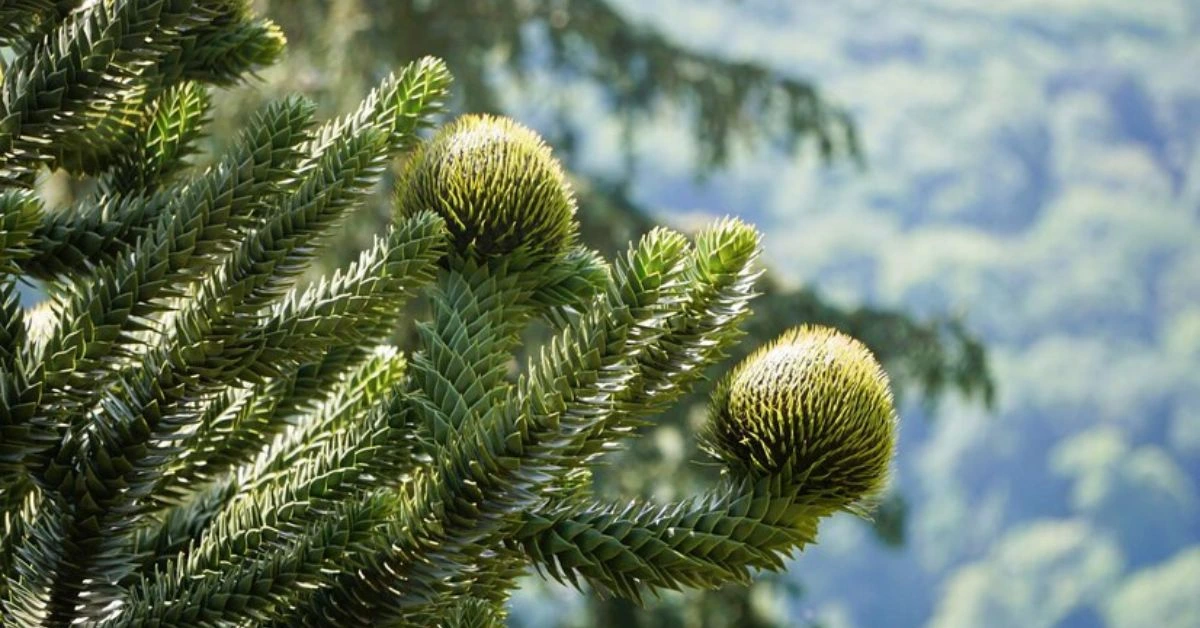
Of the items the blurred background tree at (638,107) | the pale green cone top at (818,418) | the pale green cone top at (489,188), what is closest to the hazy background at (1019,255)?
the blurred background tree at (638,107)

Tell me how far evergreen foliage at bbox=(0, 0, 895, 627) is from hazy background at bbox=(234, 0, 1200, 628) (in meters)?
49.5

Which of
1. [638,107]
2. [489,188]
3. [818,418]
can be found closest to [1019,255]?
[638,107]

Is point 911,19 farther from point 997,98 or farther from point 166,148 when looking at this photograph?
point 166,148

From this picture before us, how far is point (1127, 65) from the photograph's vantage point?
7444cm

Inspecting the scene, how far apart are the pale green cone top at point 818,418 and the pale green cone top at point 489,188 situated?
391 millimetres

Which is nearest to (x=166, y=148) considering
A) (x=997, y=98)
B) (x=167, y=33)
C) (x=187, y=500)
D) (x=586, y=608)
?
(x=167, y=33)

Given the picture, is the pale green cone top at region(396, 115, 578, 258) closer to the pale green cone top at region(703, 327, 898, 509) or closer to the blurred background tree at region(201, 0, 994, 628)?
the pale green cone top at region(703, 327, 898, 509)

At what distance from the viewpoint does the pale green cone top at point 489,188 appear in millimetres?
1846

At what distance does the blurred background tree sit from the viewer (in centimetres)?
784

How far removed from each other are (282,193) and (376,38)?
21.0ft

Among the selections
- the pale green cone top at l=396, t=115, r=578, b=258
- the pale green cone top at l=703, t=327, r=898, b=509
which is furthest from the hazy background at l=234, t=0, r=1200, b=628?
the pale green cone top at l=703, t=327, r=898, b=509

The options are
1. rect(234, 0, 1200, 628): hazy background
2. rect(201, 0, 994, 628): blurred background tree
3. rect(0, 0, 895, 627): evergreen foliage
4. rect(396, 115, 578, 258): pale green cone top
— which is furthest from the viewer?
rect(234, 0, 1200, 628): hazy background

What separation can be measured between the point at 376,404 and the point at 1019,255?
227 feet

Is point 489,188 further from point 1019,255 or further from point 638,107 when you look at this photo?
point 1019,255
